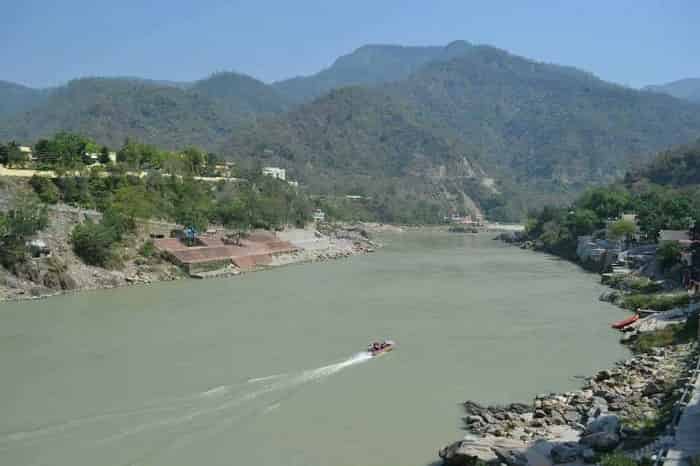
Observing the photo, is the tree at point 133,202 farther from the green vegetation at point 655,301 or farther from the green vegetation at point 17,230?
the green vegetation at point 655,301

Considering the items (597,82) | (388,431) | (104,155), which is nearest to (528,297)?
(388,431)

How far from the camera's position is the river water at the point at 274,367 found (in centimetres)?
1071

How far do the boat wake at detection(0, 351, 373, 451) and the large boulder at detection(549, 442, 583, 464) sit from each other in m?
4.86

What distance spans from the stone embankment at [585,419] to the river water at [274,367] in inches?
26.5

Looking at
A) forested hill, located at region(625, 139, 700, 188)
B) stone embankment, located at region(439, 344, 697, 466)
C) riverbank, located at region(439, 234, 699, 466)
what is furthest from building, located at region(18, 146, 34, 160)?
forested hill, located at region(625, 139, 700, 188)

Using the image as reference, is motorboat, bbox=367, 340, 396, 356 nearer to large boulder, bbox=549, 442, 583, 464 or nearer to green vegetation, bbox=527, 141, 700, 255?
large boulder, bbox=549, 442, 583, 464

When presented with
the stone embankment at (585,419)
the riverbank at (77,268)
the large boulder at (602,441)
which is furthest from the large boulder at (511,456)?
→ the riverbank at (77,268)

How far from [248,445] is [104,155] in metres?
34.3

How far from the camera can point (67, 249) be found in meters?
27.2

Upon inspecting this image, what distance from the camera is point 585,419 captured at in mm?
11109

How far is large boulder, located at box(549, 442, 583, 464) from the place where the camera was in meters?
9.05

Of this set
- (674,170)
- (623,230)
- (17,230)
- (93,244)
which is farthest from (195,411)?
(674,170)

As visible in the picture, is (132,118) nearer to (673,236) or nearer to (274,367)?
(673,236)

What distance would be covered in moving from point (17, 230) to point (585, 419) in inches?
812
